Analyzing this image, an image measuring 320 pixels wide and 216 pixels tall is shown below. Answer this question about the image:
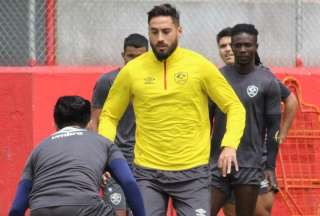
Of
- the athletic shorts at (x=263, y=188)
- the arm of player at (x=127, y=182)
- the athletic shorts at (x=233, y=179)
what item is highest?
the arm of player at (x=127, y=182)

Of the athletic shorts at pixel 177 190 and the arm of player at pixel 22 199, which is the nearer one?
the arm of player at pixel 22 199

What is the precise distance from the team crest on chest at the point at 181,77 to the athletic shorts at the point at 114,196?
2.51 metres

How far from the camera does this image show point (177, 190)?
8.36 meters

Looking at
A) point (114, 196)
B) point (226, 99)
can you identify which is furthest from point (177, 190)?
point (114, 196)

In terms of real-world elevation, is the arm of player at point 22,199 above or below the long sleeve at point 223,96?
below

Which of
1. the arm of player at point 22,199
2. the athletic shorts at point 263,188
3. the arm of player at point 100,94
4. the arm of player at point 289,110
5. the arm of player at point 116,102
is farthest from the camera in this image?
the arm of player at point 100,94

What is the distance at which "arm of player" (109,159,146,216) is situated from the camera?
23.0ft

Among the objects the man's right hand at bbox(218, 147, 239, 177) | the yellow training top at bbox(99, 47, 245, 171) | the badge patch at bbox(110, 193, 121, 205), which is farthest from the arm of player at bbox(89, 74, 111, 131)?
the man's right hand at bbox(218, 147, 239, 177)

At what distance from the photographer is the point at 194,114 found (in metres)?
8.37

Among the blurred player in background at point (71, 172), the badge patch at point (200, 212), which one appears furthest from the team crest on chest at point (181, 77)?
the blurred player in background at point (71, 172)

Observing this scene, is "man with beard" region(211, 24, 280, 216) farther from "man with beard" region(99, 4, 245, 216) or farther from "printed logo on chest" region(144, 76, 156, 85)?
"printed logo on chest" region(144, 76, 156, 85)

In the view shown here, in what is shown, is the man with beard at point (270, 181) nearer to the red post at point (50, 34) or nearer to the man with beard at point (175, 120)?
the man with beard at point (175, 120)

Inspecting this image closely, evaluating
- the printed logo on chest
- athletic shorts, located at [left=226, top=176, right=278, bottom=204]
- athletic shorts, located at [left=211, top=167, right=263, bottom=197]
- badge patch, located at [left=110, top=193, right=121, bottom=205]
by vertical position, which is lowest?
badge patch, located at [left=110, top=193, right=121, bottom=205]

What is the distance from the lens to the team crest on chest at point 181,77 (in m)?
8.34
